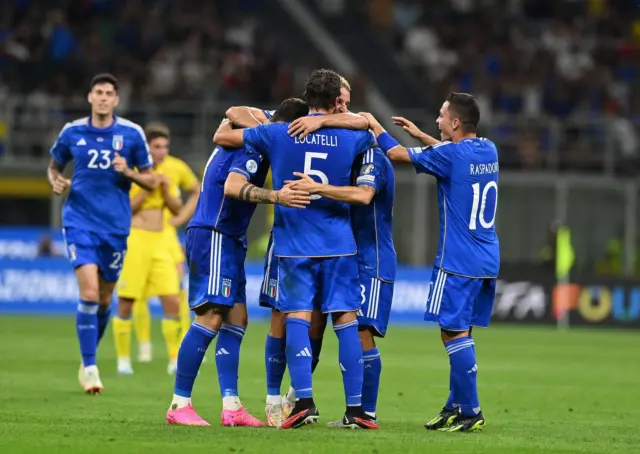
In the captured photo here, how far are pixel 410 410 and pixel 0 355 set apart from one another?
6.88 metres

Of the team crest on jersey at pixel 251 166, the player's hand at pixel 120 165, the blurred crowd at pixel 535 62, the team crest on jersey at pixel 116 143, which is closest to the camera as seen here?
the team crest on jersey at pixel 251 166

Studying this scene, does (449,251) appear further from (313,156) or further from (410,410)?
(410,410)

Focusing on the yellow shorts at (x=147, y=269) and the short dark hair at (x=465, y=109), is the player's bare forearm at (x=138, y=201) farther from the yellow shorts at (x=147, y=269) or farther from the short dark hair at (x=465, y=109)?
the short dark hair at (x=465, y=109)

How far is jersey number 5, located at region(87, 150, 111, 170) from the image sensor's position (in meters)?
12.8

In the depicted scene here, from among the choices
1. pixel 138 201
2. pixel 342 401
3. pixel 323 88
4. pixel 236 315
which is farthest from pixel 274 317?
pixel 138 201

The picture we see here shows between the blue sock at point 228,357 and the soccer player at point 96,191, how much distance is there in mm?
3008

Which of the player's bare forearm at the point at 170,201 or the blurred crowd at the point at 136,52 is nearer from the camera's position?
the player's bare forearm at the point at 170,201

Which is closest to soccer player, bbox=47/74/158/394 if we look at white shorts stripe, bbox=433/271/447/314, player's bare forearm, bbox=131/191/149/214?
player's bare forearm, bbox=131/191/149/214

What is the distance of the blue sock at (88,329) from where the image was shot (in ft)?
41.1

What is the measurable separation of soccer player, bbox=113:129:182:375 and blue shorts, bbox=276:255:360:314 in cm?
574

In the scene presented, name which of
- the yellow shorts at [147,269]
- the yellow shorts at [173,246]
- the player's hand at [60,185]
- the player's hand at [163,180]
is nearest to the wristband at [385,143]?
the player's hand at [163,180]

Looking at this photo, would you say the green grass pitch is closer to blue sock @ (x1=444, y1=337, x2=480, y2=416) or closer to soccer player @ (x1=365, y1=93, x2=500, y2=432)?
blue sock @ (x1=444, y1=337, x2=480, y2=416)

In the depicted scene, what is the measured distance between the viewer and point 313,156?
368 inches

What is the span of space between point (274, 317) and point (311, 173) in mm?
1261
